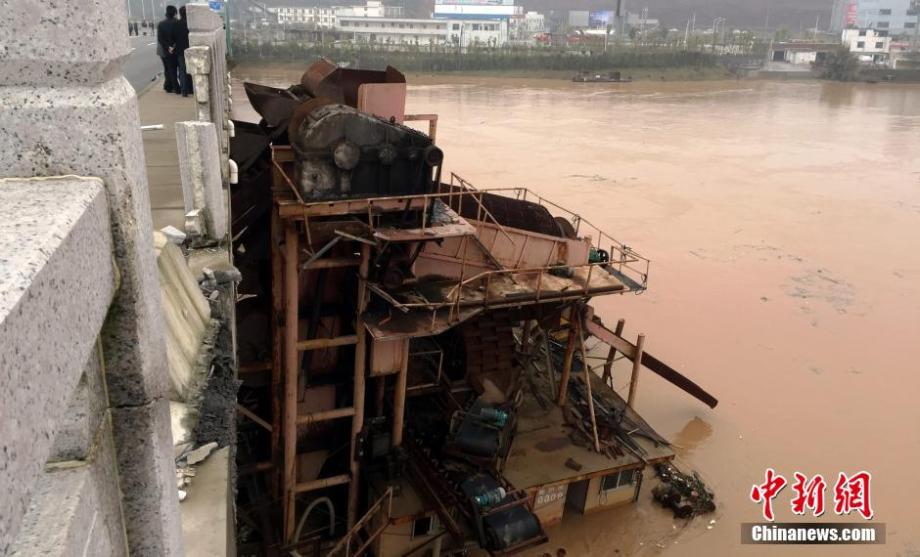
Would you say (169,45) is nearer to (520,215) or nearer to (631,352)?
(520,215)

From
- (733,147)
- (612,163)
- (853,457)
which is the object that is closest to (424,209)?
(853,457)

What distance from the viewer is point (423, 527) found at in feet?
28.1

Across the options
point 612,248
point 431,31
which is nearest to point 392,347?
point 612,248

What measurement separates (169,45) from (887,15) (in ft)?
435

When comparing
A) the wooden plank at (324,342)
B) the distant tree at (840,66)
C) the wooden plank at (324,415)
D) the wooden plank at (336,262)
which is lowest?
the wooden plank at (324,415)

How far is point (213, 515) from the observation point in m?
2.73

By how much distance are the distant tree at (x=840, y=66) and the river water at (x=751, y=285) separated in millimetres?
31200

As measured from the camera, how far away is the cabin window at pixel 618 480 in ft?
31.8

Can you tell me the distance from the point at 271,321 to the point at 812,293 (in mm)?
16166

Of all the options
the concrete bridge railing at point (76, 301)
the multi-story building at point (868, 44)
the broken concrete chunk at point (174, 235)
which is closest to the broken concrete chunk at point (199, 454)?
the concrete bridge railing at point (76, 301)

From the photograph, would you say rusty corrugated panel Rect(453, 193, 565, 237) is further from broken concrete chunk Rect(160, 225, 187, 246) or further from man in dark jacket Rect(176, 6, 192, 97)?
man in dark jacket Rect(176, 6, 192, 97)

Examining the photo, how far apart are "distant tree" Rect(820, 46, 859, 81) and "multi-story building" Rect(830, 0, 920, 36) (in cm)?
4201

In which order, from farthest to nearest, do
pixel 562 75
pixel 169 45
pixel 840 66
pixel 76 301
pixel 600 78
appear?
pixel 840 66 → pixel 562 75 → pixel 600 78 → pixel 169 45 → pixel 76 301

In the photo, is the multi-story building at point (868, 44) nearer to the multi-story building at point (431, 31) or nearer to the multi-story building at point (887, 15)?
the multi-story building at point (887, 15)
